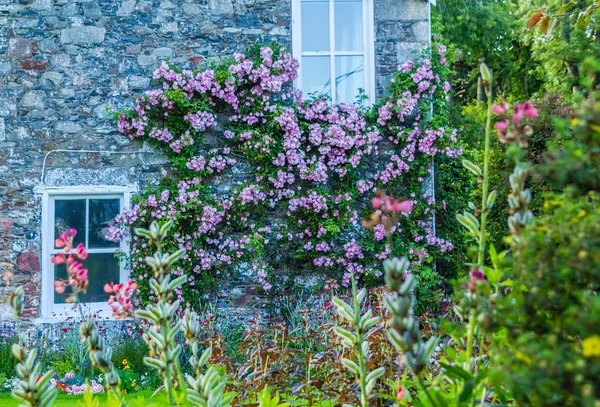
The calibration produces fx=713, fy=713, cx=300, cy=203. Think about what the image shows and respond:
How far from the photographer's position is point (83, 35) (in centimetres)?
756

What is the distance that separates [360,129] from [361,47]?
92 centimetres

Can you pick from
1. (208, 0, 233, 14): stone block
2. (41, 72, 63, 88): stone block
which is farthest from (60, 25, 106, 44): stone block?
(208, 0, 233, 14): stone block

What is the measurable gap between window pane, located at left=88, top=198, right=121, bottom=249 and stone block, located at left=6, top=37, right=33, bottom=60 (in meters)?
1.69

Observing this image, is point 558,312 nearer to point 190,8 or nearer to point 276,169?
point 276,169

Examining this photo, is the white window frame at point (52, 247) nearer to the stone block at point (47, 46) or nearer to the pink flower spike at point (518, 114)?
the stone block at point (47, 46)

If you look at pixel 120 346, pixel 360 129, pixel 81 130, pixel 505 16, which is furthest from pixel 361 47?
pixel 505 16

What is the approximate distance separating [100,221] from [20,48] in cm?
201

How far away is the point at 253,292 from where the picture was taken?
24.4 ft

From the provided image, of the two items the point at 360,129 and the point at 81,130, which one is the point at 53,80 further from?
the point at 360,129

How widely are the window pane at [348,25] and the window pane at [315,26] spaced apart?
109 mm

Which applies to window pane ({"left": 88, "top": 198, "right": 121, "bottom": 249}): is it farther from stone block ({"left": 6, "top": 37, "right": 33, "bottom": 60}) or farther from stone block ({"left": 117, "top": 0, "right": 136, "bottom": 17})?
stone block ({"left": 117, "top": 0, "right": 136, "bottom": 17})

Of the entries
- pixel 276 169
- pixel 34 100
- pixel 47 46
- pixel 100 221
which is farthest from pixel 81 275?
pixel 47 46

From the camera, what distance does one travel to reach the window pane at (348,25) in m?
7.68

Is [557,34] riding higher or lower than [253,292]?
higher
